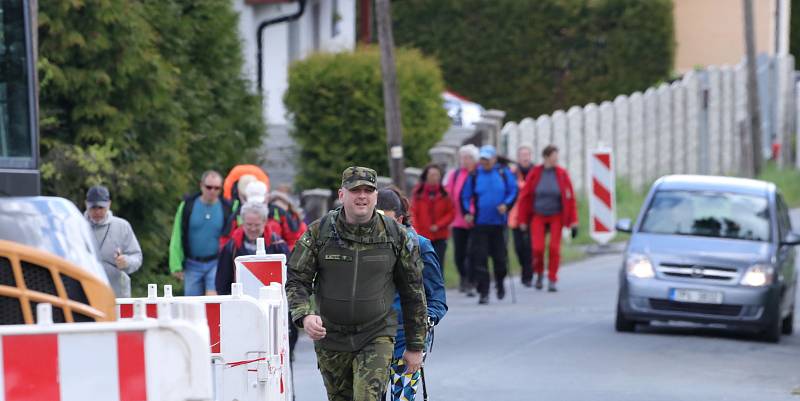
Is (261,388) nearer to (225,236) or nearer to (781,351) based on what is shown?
(225,236)

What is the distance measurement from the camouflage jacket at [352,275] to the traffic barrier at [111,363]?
8.60 feet

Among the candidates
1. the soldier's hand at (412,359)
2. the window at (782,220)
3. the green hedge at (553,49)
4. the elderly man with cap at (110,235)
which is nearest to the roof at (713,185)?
the window at (782,220)

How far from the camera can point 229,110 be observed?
20.2m

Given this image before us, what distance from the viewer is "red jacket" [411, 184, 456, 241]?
1812cm

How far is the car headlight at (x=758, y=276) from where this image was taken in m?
15.5

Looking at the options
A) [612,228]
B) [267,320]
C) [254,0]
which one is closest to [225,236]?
→ [267,320]

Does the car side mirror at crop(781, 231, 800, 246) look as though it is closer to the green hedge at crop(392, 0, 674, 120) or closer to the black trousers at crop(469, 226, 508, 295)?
the black trousers at crop(469, 226, 508, 295)

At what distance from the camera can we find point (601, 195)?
2450cm

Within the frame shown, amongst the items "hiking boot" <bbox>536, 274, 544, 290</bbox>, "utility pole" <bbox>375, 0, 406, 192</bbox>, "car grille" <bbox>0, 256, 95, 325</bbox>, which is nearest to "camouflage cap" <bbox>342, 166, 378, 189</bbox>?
"car grille" <bbox>0, 256, 95, 325</bbox>

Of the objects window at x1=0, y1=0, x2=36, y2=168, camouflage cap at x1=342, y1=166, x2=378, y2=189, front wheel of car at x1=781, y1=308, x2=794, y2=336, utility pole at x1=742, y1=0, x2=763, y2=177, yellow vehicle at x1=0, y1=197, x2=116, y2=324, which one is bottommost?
front wheel of car at x1=781, y1=308, x2=794, y2=336

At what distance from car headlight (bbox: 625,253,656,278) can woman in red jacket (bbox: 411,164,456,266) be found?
2818 mm

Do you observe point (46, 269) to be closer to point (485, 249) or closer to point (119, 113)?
point (119, 113)

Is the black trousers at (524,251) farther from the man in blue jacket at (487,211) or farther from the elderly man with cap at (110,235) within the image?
the elderly man with cap at (110,235)

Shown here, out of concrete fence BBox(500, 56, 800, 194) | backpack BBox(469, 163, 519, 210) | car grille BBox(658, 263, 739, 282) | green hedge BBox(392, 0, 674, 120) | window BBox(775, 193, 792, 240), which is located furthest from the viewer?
green hedge BBox(392, 0, 674, 120)
